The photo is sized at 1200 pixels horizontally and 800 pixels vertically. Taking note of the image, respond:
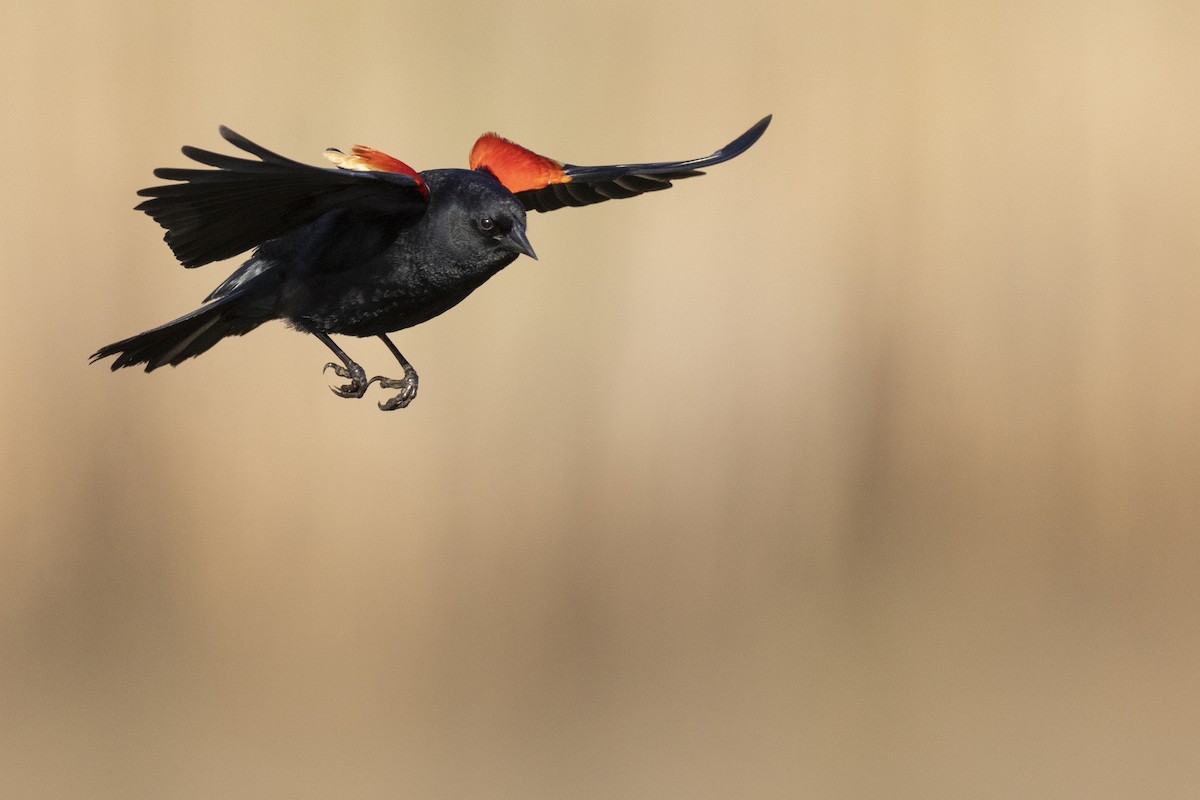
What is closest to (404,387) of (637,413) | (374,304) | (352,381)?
(352,381)

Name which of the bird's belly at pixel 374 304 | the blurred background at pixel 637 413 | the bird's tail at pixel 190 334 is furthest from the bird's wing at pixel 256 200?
the blurred background at pixel 637 413

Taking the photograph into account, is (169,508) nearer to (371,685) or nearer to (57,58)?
(371,685)

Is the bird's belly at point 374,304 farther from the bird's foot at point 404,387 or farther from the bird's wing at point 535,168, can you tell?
the bird's wing at point 535,168

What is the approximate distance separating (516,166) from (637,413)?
3469 mm

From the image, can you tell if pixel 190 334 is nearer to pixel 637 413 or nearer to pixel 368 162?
pixel 368 162

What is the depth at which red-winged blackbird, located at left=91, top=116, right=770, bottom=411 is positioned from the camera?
267 cm

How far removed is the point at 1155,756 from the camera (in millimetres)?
7164

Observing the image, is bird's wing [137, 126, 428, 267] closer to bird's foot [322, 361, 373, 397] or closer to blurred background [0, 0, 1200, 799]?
bird's foot [322, 361, 373, 397]

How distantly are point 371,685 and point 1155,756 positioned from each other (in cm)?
351

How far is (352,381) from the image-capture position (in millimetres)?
3107

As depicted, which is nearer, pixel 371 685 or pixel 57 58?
pixel 57 58

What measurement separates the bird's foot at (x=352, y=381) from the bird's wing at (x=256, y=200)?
12.1 inches

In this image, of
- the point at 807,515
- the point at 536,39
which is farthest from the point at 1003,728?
the point at 536,39

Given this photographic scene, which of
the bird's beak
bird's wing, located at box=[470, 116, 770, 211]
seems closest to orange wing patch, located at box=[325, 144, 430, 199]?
the bird's beak
